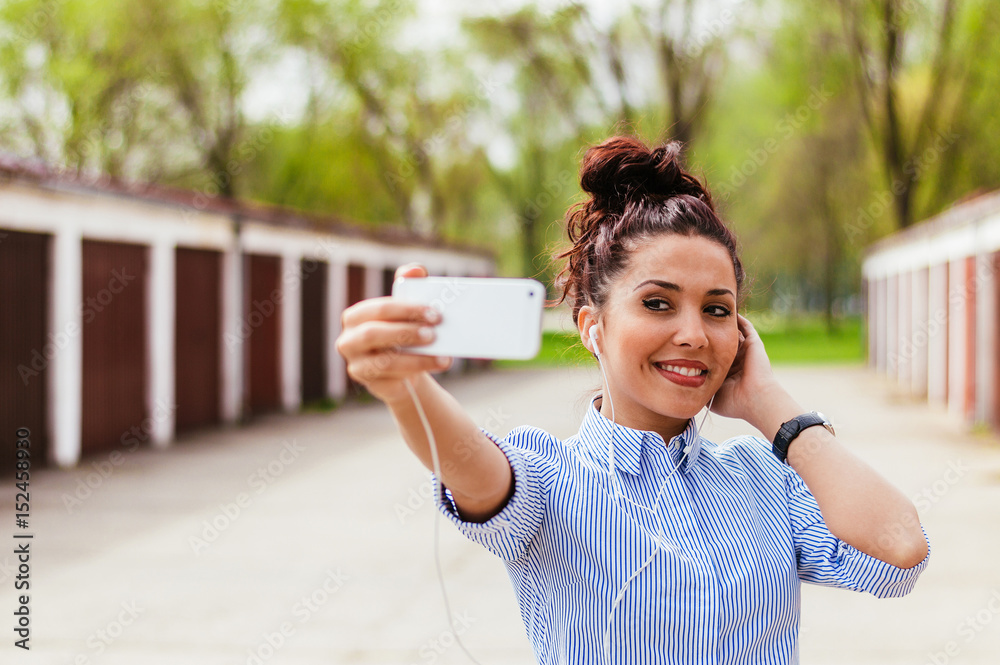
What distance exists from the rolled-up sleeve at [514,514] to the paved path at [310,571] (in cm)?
74

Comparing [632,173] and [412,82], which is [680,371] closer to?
[632,173]

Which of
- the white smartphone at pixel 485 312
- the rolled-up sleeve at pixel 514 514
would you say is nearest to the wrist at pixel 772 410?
the rolled-up sleeve at pixel 514 514

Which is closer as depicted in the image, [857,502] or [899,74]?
[857,502]

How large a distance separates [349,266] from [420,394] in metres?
17.0

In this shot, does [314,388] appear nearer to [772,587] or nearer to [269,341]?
[269,341]

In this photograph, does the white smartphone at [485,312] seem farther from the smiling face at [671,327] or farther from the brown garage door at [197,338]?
the brown garage door at [197,338]

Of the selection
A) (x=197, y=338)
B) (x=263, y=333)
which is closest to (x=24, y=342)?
(x=197, y=338)

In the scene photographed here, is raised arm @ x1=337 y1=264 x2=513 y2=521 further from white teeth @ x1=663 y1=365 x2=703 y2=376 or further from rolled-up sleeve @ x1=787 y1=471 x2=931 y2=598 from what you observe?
rolled-up sleeve @ x1=787 y1=471 x2=931 y2=598

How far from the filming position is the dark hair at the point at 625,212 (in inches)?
69.2

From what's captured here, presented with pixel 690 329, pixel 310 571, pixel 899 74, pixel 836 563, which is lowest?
pixel 310 571

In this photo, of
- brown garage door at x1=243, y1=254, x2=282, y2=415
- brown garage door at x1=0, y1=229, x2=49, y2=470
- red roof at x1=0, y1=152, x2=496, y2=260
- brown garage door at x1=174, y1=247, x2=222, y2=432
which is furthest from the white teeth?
brown garage door at x1=243, y1=254, x2=282, y2=415

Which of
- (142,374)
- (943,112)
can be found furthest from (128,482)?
(943,112)

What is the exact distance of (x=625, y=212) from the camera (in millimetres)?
1805

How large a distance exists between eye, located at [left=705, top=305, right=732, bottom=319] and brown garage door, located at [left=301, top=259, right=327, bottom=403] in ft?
49.2
